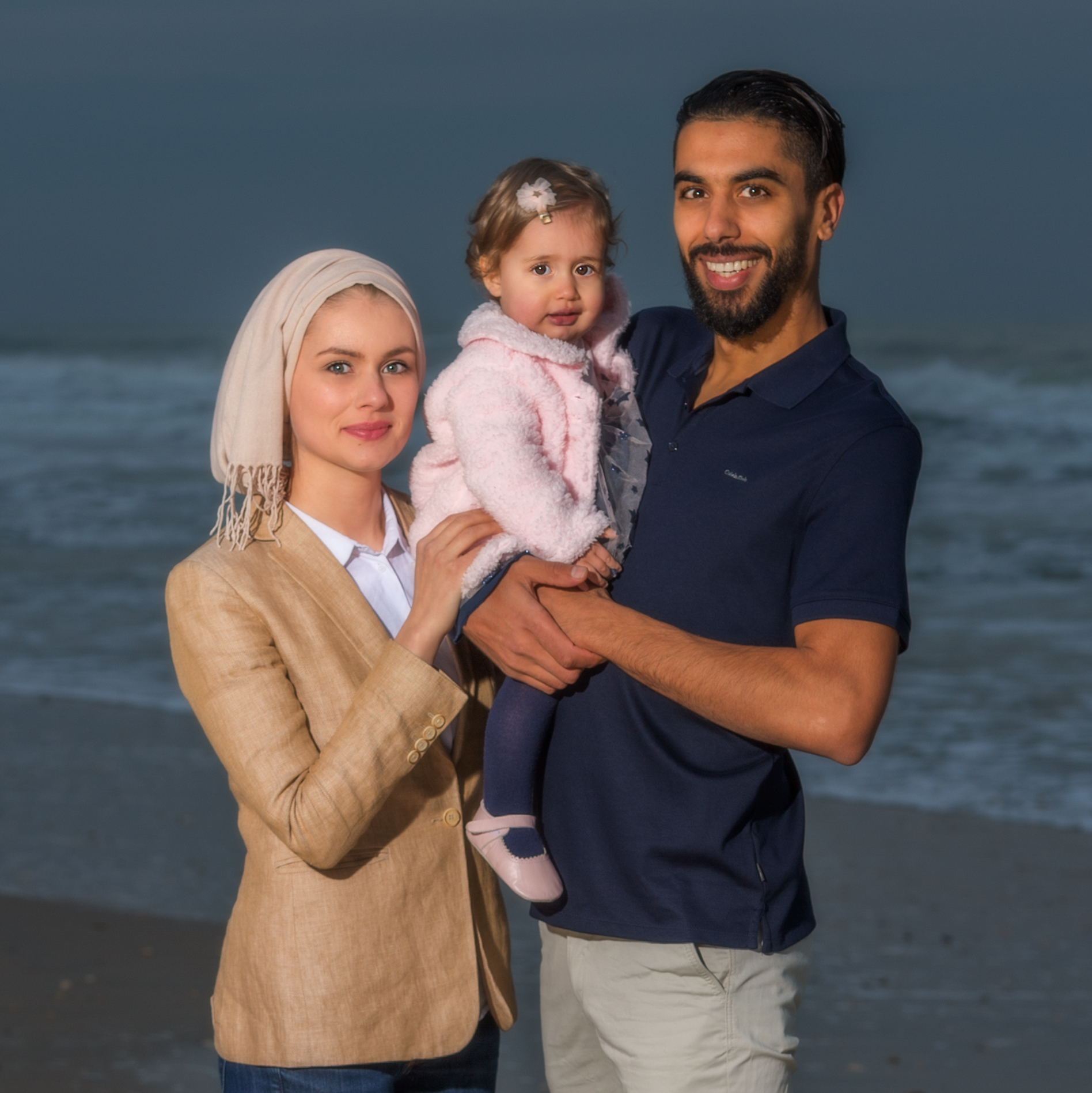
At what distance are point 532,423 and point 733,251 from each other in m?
0.52

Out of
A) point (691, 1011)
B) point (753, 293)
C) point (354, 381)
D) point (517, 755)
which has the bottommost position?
point (691, 1011)

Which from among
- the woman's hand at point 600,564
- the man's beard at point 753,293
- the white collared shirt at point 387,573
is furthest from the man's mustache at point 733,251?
the white collared shirt at point 387,573

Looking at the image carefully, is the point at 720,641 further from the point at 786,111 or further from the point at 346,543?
the point at 786,111

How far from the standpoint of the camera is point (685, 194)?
8.69ft

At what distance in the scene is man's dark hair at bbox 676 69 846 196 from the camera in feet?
8.37

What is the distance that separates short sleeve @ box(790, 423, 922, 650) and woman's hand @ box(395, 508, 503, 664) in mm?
587

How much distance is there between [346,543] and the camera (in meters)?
2.57

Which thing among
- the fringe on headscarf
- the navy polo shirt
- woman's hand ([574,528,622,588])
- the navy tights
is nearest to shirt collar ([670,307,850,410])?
the navy polo shirt

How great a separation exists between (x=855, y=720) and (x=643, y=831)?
47cm

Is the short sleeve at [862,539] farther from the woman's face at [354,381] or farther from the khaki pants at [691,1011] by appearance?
the woman's face at [354,381]

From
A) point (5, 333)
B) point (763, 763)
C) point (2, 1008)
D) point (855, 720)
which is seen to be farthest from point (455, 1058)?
point (5, 333)

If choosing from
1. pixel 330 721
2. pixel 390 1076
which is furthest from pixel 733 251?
pixel 390 1076

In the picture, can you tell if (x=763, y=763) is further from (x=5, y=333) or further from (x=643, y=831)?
(x=5, y=333)

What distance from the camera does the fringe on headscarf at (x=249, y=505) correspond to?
8.07 ft
